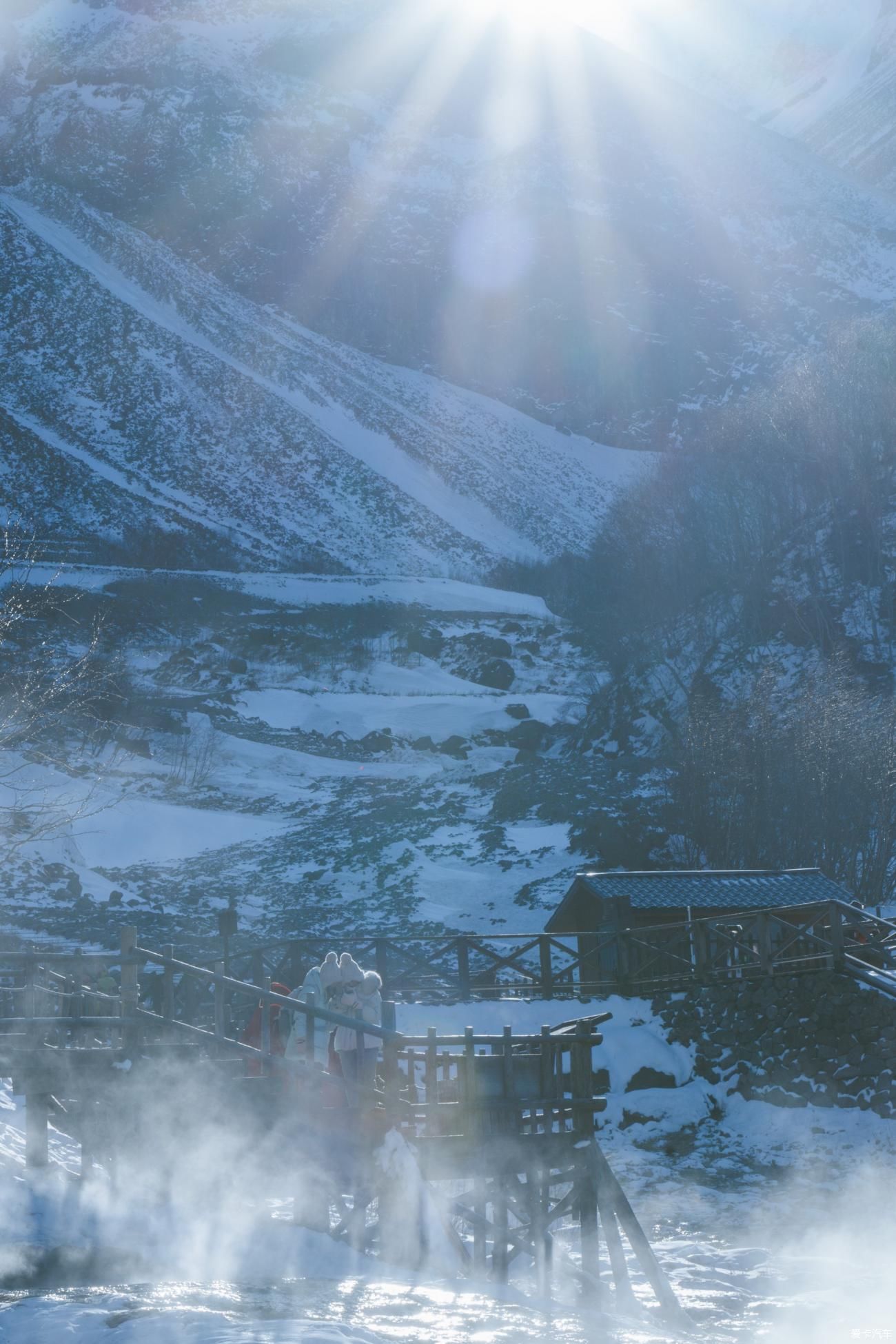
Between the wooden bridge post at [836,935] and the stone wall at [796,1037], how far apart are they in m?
0.18

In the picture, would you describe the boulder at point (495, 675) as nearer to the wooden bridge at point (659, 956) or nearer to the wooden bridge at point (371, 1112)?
the wooden bridge at point (659, 956)

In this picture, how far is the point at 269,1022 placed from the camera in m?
13.3

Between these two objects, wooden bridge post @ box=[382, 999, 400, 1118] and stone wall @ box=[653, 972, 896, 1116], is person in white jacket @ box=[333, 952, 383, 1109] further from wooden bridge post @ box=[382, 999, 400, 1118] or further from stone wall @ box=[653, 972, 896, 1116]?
stone wall @ box=[653, 972, 896, 1116]

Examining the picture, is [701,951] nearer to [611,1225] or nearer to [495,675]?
[611,1225]

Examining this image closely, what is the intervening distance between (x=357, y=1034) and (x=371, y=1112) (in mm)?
686

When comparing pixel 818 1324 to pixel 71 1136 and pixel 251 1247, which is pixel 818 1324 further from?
pixel 71 1136

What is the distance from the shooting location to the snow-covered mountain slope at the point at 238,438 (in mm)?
138875

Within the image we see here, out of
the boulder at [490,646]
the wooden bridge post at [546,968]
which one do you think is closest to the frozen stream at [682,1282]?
the wooden bridge post at [546,968]

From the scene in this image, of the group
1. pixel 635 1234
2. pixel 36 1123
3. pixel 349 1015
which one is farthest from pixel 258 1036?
pixel 635 1234

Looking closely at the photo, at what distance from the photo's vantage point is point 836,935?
17344 millimetres

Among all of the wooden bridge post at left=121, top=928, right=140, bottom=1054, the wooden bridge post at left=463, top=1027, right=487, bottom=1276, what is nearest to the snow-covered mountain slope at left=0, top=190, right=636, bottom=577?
the wooden bridge post at left=121, top=928, right=140, bottom=1054

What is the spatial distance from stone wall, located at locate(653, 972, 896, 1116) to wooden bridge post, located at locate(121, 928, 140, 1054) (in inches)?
323

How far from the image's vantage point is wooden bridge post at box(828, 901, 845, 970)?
17.3 metres

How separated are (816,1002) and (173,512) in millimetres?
126559
